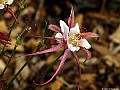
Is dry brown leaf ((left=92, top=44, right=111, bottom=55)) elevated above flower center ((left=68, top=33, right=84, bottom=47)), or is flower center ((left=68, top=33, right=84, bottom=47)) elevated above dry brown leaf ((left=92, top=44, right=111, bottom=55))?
flower center ((left=68, top=33, right=84, bottom=47))

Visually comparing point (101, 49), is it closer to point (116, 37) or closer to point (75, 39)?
point (116, 37)

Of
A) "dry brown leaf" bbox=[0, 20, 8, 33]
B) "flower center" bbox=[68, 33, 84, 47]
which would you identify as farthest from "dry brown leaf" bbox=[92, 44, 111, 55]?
"flower center" bbox=[68, 33, 84, 47]

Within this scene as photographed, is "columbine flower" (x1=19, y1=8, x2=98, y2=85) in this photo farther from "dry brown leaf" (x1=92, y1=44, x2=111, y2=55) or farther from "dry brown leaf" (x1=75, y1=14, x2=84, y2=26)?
"dry brown leaf" (x1=75, y1=14, x2=84, y2=26)

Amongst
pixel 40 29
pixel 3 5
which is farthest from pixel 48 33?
pixel 40 29

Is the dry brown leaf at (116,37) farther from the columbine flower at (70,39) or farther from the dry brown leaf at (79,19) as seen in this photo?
the columbine flower at (70,39)

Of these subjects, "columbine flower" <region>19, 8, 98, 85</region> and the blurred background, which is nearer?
"columbine flower" <region>19, 8, 98, 85</region>

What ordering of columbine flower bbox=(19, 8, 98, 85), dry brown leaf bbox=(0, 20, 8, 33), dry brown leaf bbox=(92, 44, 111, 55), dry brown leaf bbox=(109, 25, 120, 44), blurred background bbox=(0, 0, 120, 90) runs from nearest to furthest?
columbine flower bbox=(19, 8, 98, 85) < blurred background bbox=(0, 0, 120, 90) < dry brown leaf bbox=(0, 20, 8, 33) < dry brown leaf bbox=(92, 44, 111, 55) < dry brown leaf bbox=(109, 25, 120, 44)

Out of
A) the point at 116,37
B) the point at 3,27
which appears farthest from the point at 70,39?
the point at 116,37

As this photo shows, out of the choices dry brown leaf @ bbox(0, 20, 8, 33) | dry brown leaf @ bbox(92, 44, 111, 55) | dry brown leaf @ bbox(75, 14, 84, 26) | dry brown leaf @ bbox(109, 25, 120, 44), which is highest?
dry brown leaf @ bbox(0, 20, 8, 33)
